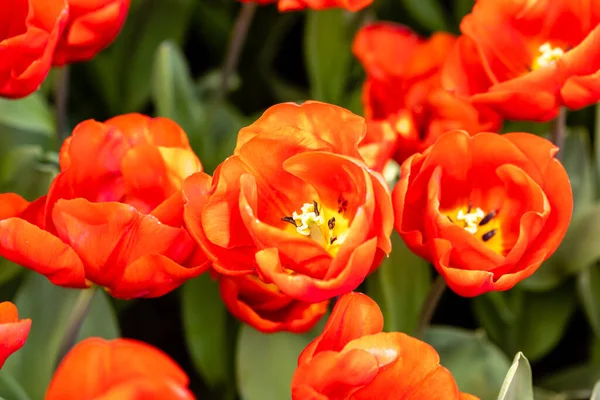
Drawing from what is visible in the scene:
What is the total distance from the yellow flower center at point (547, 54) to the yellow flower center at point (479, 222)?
0.14 metres

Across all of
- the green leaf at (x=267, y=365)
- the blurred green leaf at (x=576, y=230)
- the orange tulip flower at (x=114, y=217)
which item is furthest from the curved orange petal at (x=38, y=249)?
the blurred green leaf at (x=576, y=230)

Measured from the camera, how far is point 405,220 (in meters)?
0.50

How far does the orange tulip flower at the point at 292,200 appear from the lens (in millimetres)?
401

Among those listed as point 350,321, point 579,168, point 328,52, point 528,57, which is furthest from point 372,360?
point 328,52

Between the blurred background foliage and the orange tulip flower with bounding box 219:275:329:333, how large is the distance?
0.11m

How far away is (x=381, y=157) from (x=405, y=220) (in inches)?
2.5

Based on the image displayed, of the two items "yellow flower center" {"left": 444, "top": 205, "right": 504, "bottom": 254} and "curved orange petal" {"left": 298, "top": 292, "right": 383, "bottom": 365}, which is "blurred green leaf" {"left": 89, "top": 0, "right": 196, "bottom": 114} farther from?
"curved orange petal" {"left": 298, "top": 292, "right": 383, "bottom": 365}

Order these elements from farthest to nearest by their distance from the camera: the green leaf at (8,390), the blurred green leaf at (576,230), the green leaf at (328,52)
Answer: the green leaf at (328,52), the blurred green leaf at (576,230), the green leaf at (8,390)

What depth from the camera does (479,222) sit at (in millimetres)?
572

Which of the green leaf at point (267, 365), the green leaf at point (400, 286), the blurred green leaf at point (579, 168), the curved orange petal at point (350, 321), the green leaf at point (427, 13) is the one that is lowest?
the green leaf at point (267, 365)

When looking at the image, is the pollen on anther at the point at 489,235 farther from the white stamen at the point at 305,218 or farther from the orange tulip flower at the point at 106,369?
the orange tulip flower at the point at 106,369

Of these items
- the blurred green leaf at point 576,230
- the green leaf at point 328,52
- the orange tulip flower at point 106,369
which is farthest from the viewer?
the green leaf at point 328,52

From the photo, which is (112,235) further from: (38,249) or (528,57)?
(528,57)

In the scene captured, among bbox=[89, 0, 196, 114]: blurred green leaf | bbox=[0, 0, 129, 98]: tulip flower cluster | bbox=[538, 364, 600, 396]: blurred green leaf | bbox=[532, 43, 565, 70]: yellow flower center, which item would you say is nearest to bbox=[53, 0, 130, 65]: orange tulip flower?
bbox=[0, 0, 129, 98]: tulip flower cluster
